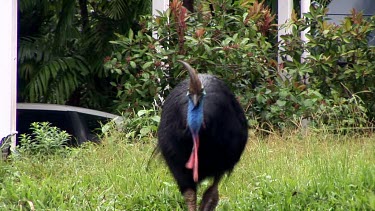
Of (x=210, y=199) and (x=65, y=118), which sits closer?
(x=210, y=199)

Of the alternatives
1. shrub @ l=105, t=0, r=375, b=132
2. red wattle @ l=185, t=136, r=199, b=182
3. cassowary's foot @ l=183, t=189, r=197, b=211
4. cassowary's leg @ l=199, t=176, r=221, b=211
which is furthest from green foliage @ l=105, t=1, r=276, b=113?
red wattle @ l=185, t=136, r=199, b=182

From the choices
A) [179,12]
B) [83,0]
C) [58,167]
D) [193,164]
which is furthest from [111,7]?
[193,164]

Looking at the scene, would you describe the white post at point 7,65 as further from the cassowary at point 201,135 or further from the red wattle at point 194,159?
the red wattle at point 194,159

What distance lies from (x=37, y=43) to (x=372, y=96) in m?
4.32

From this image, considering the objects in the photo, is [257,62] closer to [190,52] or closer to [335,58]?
[190,52]

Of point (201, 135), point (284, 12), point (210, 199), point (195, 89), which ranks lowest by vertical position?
point (210, 199)

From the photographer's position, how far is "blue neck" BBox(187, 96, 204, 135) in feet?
19.5

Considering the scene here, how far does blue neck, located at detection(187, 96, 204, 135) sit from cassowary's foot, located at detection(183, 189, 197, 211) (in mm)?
633

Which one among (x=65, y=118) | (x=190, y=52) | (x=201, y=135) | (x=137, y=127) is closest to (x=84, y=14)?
(x=65, y=118)

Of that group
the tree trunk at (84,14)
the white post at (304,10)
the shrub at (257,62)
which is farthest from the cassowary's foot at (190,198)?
the tree trunk at (84,14)

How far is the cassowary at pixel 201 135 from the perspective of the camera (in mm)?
5977

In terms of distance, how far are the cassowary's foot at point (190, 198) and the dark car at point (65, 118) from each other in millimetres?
3233

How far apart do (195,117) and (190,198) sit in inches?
30.4

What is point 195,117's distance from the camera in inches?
233
